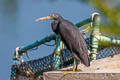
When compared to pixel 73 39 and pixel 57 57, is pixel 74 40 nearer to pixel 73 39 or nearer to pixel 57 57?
pixel 73 39

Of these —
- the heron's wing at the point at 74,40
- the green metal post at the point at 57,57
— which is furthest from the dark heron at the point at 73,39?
the green metal post at the point at 57,57

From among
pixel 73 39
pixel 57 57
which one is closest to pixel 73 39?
pixel 73 39

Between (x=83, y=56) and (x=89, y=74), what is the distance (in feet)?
2.85

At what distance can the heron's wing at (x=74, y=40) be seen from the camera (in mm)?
4489

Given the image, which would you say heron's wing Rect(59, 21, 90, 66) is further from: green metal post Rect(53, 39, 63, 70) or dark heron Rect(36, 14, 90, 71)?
green metal post Rect(53, 39, 63, 70)

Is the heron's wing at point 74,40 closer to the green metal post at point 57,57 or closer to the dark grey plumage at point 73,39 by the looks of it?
the dark grey plumage at point 73,39

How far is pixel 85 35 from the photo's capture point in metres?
5.12

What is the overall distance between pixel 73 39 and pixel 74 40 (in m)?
0.04

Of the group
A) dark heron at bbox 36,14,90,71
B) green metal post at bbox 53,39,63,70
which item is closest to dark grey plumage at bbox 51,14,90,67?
dark heron at bbox 36,14,90,71

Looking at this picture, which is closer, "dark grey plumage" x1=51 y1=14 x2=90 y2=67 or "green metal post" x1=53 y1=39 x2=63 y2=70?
"dark grey plumage" x1=51 y1=14 x2=90 y2=67

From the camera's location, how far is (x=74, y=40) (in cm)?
485

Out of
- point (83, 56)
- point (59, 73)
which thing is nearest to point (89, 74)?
point (59, 73)

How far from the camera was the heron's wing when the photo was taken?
4489mm

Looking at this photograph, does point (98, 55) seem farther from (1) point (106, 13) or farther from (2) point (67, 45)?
(1) point (106, 13)
